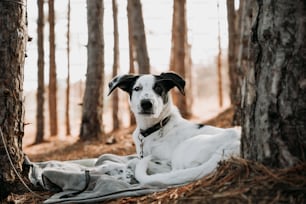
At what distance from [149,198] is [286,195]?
1.16 meters

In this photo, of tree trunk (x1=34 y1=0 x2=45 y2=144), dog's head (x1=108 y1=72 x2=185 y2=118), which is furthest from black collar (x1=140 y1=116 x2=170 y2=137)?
tree trunk (x1=34 y1=0 x2=45 y2=144)

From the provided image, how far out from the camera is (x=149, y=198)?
3.70 meters

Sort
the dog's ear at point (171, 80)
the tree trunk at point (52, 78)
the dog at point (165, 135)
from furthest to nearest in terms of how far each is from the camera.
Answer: the tree trunk at point (52, 78), the dog's ear at point (171, 80), the dog at point (165, 135)

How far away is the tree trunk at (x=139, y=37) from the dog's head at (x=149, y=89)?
7.14 metres

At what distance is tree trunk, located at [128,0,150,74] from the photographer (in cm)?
1241

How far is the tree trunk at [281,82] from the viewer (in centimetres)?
313

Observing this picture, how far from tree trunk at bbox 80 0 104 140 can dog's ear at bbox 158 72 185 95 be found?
6496 millimetres

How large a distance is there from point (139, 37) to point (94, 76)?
69.1 inches

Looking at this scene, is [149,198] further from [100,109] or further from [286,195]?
[100,109]

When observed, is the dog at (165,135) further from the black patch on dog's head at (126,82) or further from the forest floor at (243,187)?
the forest floor at (243,187)

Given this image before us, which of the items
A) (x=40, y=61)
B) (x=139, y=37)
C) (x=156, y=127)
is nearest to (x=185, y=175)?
(x=156, y=127)

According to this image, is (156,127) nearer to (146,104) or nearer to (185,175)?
(146,104)

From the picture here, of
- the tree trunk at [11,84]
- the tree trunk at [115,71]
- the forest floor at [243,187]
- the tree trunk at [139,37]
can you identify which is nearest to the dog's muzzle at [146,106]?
the tree trunk at [11,84]

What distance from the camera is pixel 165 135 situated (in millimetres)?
5230
